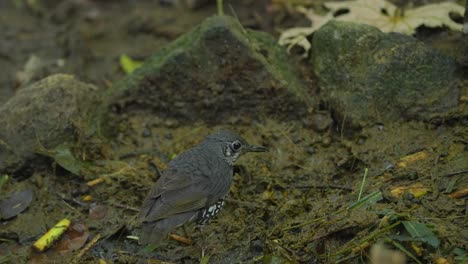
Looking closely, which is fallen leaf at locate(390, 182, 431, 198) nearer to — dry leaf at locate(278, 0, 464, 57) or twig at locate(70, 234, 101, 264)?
dry leaf at locate(278, 0, 464, 57)

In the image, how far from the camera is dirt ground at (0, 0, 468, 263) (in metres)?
5.17

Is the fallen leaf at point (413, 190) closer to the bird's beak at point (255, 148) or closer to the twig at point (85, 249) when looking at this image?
the bird's beak at point (255, 148)

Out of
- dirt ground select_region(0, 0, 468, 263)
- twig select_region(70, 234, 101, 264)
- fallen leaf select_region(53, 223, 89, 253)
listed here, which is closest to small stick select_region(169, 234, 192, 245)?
dirt ground select_region(0, 0, 468, 263)

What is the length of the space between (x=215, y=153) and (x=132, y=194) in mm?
1017

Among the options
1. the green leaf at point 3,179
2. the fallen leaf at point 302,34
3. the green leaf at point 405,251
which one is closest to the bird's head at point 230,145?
the fallen leaf at point 302,34

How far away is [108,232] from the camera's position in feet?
20.4

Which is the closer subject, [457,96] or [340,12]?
[457,96]

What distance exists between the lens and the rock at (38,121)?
264 inches

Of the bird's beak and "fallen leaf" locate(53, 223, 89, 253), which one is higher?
the bird's beak

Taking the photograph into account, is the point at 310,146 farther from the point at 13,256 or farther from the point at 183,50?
the point at 13,256

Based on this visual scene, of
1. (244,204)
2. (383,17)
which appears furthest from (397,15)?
(244,204)

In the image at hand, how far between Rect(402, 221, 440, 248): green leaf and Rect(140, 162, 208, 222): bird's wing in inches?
70.8

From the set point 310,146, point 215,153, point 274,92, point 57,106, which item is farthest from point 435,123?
point 57,106

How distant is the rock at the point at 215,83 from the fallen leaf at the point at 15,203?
1.27 meters
